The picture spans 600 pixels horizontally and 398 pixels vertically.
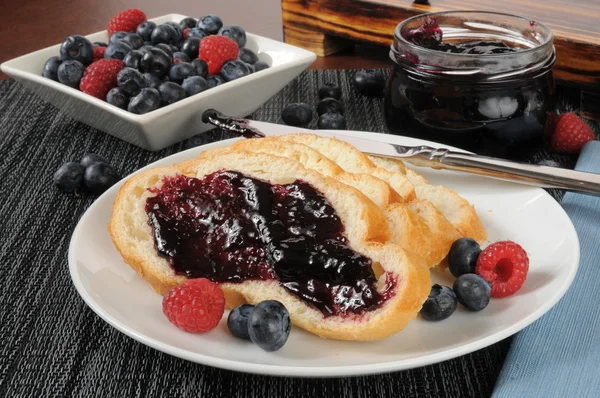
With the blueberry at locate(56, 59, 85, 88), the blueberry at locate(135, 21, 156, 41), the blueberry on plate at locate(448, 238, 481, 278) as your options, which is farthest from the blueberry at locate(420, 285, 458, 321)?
the blueberry at locate(135, 21, 156, 41)

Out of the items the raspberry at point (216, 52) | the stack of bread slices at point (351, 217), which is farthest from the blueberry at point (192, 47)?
the stack of bread slices at point (351, 217)

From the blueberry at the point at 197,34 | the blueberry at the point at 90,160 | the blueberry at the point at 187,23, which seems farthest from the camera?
the blueberry at the point at 187,23

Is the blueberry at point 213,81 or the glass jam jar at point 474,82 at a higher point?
the glass jam jar at point 474,82

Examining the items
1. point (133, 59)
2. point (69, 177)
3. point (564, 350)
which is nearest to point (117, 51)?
point (133, 59)

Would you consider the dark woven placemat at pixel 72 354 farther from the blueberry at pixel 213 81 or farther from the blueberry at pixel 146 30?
the blueberry at pixel 146 30

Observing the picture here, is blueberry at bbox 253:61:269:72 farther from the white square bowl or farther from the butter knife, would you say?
the butter knife
